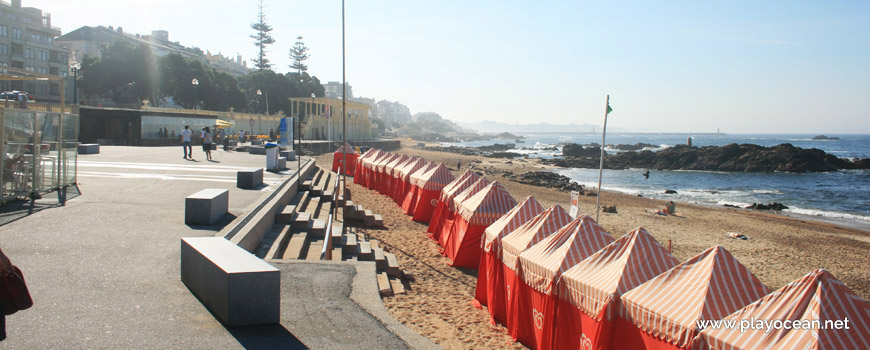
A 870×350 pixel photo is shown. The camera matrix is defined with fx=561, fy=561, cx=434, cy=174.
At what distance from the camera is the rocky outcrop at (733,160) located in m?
54.5

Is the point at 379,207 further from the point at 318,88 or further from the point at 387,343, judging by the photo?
the point at 318,88

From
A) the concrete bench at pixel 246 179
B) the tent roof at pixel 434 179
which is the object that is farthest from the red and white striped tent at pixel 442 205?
the concrete bench at pixel 246 179

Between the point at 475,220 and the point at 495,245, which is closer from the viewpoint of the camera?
the point at 495,245

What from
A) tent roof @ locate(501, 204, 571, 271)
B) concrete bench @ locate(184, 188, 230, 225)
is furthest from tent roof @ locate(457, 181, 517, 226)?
concrete bench @ locate(184, 188, 230, 225)

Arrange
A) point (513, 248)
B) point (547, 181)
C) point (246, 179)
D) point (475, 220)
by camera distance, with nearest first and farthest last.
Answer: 1. point (513, 248)
2. point (475, 220)
3. point (246, 179)
4. point (547, 181)

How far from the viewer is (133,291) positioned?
6.11m

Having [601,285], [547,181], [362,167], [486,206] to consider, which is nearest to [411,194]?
[486,206]

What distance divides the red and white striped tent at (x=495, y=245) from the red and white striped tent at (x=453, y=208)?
295 centimetres

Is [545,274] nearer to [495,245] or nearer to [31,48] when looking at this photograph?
[495,245]

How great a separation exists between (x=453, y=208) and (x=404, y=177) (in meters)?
6.61

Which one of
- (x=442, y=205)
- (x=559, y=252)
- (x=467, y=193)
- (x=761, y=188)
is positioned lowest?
(x=761, y=188)

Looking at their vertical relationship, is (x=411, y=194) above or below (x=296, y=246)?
above

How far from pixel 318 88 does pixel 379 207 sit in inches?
2553

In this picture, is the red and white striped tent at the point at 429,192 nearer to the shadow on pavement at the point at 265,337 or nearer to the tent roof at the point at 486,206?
the tent roof at the point at 486,206
